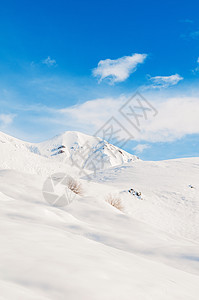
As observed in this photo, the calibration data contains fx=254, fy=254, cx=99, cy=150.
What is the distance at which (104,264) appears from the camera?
1934 millimetres

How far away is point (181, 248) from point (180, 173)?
58.2 ft

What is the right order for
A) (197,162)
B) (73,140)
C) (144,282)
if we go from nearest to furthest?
(144,282) → (197,162) → (73,140)

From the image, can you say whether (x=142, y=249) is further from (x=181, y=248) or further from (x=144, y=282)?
(x=144, y=282)

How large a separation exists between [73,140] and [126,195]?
10038 cm

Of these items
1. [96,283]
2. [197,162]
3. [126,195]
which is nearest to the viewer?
[96,283]

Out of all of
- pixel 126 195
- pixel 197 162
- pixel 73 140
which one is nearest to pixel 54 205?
pixel 126 195

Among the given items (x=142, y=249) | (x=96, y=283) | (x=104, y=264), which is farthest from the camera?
(x=142, y=249)

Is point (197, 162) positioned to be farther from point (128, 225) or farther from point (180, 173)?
point (128, 225)

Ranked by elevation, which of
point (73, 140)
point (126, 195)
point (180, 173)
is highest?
point (73, 140)

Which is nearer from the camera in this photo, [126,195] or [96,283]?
[96,283]

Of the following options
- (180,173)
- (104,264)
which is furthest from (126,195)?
(104,264)

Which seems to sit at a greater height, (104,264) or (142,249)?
(104,264)

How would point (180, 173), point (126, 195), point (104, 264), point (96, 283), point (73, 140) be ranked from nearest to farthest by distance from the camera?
point (96, 283)
point (104, 264)
point (126, 195)
point (180, 173)
point (73, 140)

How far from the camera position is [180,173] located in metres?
20.2
